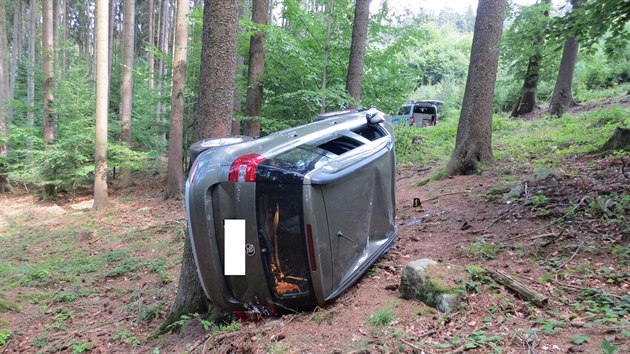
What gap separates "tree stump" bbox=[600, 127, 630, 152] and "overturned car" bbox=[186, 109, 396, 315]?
603cm

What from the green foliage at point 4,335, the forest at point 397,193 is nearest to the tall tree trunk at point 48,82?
the forest at point 397,193

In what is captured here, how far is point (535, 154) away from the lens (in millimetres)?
8719

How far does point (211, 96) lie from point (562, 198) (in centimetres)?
447

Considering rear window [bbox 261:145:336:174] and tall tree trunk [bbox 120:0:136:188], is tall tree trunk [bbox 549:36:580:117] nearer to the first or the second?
rear window [bbox 261:145:336:174]

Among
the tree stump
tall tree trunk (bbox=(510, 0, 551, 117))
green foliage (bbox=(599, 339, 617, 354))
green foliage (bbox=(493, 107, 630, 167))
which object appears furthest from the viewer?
tall tree trunk (bbox=(510, 0, 551, 117))

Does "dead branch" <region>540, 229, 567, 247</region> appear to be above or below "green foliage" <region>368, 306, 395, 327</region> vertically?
above

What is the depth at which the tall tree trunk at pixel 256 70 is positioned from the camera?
10.2 m

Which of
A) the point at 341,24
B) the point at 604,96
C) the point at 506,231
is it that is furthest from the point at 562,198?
the point at 604,96

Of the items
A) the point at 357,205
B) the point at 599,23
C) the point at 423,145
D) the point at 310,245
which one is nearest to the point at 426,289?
the point at 357,205

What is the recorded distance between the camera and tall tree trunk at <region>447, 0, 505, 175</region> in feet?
25.4

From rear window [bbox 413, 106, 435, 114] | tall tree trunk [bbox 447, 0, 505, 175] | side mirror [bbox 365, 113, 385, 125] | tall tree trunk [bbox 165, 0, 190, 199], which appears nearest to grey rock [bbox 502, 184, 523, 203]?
tall tree trunk [bbox 447, 0, 505, 175]

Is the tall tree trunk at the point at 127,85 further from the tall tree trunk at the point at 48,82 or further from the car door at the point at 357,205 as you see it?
the car door at the point at 357,205

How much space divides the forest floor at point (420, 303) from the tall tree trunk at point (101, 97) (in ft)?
12.8

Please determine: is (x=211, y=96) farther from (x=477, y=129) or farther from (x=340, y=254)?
(x=477, y=129)
